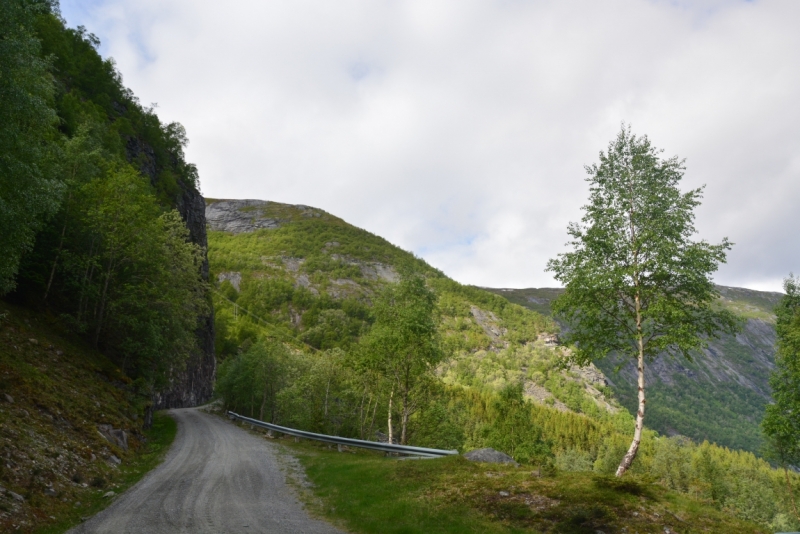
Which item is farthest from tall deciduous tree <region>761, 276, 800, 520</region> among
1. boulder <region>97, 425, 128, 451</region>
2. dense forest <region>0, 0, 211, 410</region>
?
dense forest <region>0, 0, 211, 410</region>

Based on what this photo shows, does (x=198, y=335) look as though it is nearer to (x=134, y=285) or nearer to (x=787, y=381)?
(x=134, y=285)

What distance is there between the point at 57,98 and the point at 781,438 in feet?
249

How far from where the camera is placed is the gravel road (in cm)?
1064

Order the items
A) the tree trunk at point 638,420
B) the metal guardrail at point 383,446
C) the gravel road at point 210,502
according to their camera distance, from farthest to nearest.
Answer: the metal guardrail at point 383,446 → the tree trunk at point 638,420 → the gravel road at point 210,502

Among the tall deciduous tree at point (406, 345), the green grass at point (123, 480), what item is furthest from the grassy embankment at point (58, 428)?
the tall deciduous tree at point (406, 345)

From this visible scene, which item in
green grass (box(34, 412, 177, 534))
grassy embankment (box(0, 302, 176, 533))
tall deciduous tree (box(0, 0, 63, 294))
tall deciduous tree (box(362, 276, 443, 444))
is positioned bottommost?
green grass (box(34, 412, 177, 534))

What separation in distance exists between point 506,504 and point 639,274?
1270 cm

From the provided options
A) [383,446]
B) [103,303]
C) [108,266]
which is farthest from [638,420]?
[108,266]

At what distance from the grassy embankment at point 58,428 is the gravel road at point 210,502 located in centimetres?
80

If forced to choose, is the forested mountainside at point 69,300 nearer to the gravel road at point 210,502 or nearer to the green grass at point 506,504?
the gravel road at point 210,502

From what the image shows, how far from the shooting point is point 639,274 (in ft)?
63.8

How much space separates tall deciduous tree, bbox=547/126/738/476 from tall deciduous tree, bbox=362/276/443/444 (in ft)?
31.2

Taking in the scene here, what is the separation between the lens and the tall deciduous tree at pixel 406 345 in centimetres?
2778

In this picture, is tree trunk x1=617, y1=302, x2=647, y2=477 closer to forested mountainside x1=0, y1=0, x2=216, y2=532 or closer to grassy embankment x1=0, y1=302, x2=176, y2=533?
grassy embankment x1=0, y1=302, x2=176, y2=533
